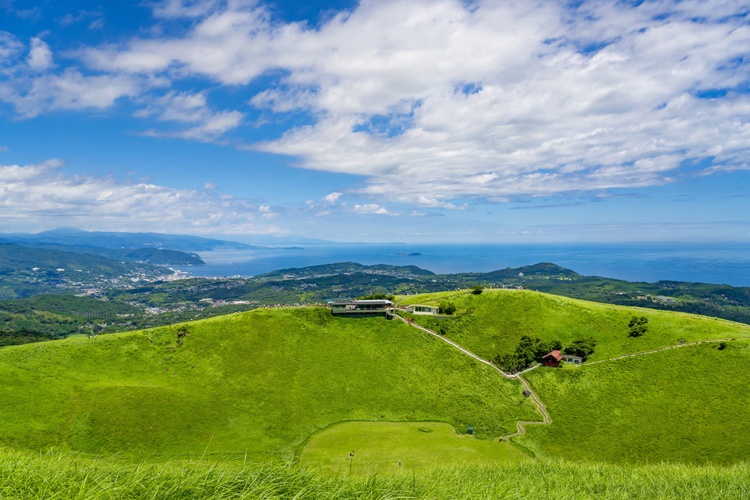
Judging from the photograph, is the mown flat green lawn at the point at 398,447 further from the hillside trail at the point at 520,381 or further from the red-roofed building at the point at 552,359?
the red-roofed building at the point at 552,359

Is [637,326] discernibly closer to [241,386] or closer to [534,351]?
[534,351]

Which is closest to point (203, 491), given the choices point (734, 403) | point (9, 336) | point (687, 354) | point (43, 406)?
point (43, 406)

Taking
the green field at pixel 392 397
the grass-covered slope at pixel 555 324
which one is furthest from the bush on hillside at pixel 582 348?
the green field at pixel 392 397

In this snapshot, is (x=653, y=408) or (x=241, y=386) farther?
(x=241, y=386)

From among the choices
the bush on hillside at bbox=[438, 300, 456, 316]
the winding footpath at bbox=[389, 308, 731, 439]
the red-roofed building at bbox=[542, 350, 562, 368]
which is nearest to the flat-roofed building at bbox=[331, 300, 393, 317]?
the bush on hillside at bbox=[438, 300, 456, 316]

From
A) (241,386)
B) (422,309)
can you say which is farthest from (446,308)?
(241,386)
